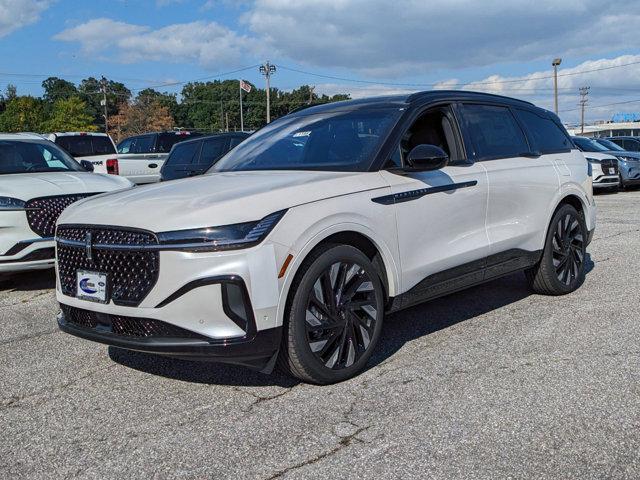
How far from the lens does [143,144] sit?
17.5 meters

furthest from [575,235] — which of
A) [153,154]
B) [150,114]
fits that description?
[150,114]

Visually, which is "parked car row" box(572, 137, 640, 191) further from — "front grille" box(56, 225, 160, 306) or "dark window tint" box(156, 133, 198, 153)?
"front grille" box(56, 225, 160, 306)

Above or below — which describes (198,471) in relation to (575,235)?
below

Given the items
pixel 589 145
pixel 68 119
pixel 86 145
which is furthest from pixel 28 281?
pixel 68 119

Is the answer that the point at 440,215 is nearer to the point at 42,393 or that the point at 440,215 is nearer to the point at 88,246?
the point at 88,246

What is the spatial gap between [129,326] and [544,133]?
4263 mm

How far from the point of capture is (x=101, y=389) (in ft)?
13.3

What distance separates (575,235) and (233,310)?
3.97m

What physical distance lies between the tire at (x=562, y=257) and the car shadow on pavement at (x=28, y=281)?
16.6 feet

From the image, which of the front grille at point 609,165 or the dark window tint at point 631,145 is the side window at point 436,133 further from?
the dark window tint at point 631,145

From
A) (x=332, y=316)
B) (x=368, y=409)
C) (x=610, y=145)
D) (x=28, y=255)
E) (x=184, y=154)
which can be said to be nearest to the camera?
(x=368, y=409)

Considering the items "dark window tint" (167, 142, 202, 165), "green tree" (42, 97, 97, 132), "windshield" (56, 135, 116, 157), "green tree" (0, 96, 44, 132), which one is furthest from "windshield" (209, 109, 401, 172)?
"green tree" (42, 97, 97, 132)

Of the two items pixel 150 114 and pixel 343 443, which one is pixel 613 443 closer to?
pixel 343 443

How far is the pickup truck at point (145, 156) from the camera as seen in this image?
50.7 ft
